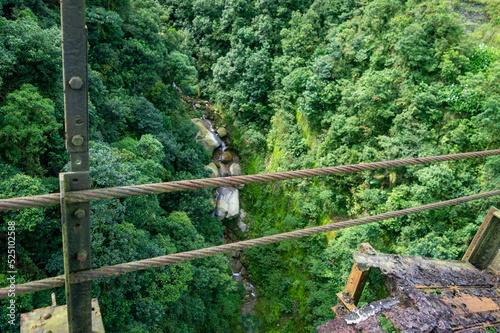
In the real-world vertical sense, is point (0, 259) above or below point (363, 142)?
below

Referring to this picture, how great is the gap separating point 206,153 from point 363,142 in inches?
324

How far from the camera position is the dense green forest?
8453 millimetres

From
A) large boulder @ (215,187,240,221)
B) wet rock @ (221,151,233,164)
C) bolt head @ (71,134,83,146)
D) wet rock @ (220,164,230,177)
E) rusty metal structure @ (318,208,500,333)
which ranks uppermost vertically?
bolt head @ (71,134,83,146)

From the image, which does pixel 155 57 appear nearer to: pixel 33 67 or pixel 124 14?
pixel 124 14

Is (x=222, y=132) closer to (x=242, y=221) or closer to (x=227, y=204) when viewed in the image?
(x=227, y=204)

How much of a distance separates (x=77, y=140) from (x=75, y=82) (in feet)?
0.82

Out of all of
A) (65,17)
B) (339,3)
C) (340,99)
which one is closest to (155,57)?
(340,99)

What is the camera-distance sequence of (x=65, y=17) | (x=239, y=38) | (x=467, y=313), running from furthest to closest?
(x=239, y=38), (x=467, y=313), (x=65, y=17)

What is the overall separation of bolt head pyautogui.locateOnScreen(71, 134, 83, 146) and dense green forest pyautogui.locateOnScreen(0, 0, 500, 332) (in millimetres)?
7114

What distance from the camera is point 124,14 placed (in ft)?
49.2

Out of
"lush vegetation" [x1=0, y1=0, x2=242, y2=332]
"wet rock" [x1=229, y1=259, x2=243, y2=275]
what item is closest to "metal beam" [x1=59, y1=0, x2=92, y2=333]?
"lush vegetation" [x1=0, y1=0, x2=242, y2=332]

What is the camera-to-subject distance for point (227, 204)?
56.1 ft

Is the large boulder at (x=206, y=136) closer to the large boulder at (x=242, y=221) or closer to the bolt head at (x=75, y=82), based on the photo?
the large boulder at (x=242, y=221)

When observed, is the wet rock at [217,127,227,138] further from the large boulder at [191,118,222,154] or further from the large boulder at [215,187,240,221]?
the large boulder at [215,187,240,221]
